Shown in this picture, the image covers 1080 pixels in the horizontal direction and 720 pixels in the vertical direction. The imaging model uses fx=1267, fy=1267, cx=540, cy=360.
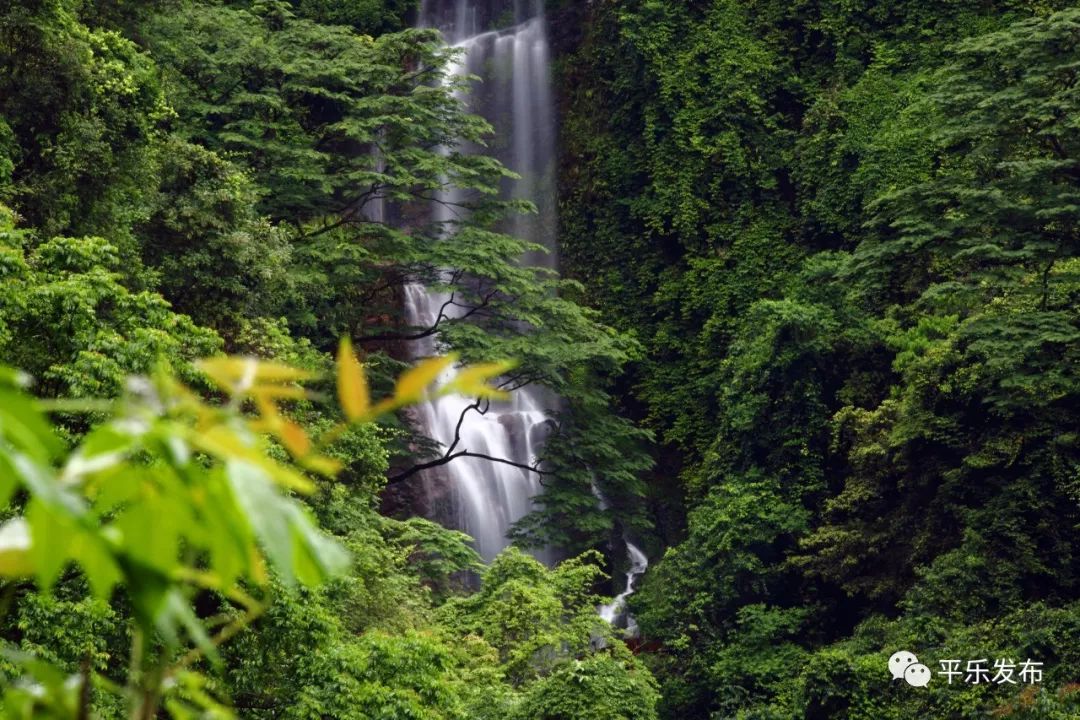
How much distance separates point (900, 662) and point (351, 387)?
1122cm

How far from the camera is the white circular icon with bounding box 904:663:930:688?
35.1ft

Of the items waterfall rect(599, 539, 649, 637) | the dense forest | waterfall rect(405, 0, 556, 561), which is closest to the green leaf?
the dense forest

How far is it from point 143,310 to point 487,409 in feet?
33.3

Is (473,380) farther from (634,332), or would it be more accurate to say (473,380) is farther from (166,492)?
(634,332)

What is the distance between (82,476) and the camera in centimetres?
59

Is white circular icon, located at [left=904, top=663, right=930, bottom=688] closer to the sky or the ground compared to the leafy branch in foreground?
closer to the ground

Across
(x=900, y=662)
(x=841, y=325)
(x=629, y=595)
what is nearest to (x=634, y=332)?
(x=629, y=595)

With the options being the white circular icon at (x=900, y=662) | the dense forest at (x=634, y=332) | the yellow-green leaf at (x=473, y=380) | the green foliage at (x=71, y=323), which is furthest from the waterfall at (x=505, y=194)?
the yellow-green leaf at (x=473, y=380)

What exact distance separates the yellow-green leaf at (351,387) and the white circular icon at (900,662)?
11.1 meters

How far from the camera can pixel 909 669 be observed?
430 inches

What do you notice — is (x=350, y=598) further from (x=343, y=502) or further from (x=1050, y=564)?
(x=1050, y=564)

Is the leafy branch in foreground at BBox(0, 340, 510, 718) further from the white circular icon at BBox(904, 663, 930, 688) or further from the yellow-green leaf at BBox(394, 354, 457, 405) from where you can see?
the white circular icon at BBox(904, 663, 930, 688)

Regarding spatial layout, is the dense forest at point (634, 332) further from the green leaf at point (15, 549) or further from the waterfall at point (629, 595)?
the green leaf at point (15, 549)

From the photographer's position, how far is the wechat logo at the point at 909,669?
35.3 feet
